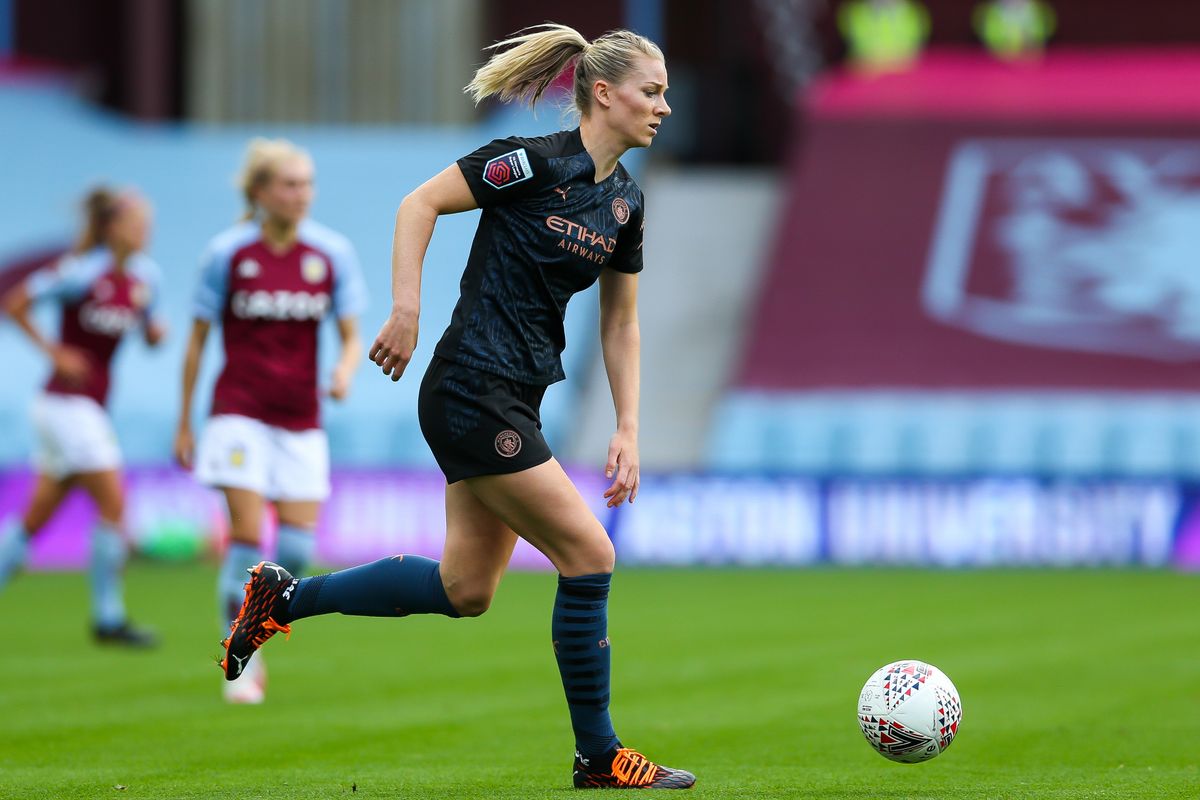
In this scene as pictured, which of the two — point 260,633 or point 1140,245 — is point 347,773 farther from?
point 1140,245

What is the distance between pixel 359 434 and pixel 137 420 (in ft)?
8.93

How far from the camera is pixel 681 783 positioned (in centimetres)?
537

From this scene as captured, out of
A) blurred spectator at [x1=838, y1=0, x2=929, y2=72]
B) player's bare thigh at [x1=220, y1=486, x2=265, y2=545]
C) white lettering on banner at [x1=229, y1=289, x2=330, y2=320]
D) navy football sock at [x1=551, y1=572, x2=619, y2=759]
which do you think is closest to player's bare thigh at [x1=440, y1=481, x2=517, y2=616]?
navy football sock at [x1=551, y1=572, x2=619, y2=759]

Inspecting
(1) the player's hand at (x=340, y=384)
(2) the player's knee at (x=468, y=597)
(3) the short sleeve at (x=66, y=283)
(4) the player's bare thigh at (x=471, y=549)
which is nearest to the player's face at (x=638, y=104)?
(4) the player's bare thigh at (x=471, y=549)

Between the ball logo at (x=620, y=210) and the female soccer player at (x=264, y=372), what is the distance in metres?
2.64

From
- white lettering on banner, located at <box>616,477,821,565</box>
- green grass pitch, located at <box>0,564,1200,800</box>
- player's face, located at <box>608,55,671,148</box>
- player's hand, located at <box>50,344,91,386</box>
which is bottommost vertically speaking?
white lettering on banner, located at <box>616,477,821,565</box>

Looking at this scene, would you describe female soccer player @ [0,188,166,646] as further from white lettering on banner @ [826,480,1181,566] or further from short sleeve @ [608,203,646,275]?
white lettering on banner @ [826,480,1181,566]

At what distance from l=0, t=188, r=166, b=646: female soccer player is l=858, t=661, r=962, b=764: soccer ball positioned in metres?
5.64

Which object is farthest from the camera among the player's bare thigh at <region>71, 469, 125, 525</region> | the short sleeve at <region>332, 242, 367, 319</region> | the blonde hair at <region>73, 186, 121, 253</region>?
the player's bare thigh at <region>71, 469, 125, 525</region>

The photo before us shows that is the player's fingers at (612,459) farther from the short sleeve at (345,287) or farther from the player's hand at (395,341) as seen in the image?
the short sleeve at (345,287)

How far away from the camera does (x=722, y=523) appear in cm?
1731

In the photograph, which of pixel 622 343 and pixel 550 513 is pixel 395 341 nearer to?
pixel 550 513

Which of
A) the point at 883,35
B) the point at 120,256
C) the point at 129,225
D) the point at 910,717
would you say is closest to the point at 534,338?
the point at 910,717

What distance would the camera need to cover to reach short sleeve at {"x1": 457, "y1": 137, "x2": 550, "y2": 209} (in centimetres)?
527
